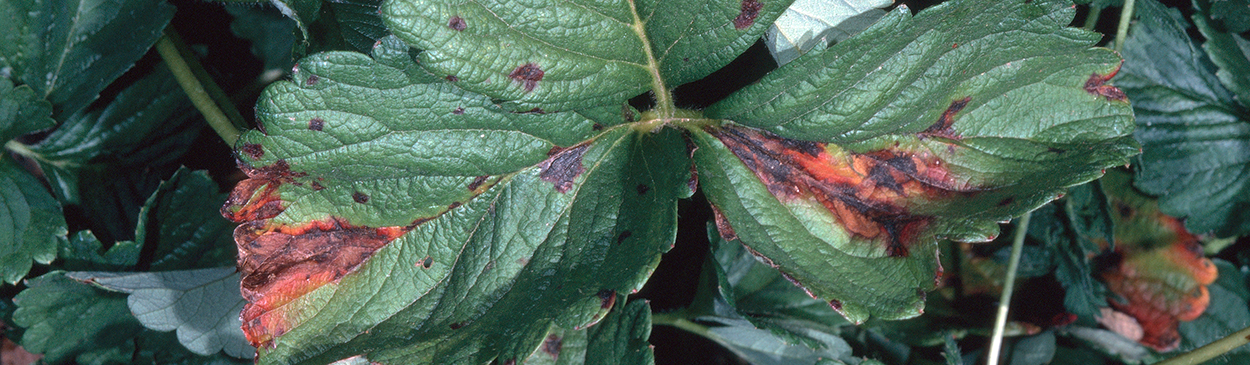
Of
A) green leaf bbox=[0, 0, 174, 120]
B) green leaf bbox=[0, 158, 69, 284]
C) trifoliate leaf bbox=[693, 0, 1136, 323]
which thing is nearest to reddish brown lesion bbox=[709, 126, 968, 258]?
trifoliate leaf bbox=[693, 0, 1136, 323]

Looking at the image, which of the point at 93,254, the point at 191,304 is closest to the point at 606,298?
the point at 191,304

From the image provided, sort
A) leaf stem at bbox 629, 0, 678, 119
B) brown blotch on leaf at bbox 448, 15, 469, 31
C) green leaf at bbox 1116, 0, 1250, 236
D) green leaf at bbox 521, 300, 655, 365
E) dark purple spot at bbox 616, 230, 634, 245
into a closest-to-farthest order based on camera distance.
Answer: brown blotch on leaf at bbox 448, 15, 469, 31
leaf stem at bbox 629, 0, 678, 119
dark purple spot at bbox 616, 230, 634, 245
green leaf at bbox 521, 300, 655, 365
green leaf at bbox 1116, 0, 1250, 236

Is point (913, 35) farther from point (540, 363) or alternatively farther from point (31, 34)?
point (31, 34)

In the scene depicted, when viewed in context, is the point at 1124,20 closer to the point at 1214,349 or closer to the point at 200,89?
the point at 1214,349

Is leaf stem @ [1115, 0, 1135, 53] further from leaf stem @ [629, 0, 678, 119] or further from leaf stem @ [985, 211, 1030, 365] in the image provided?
leaf stem @ [629, 0, 678, 119]

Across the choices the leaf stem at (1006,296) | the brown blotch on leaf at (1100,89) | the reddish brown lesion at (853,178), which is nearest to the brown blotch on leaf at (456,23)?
the reddish brown lesion at (853,178)
